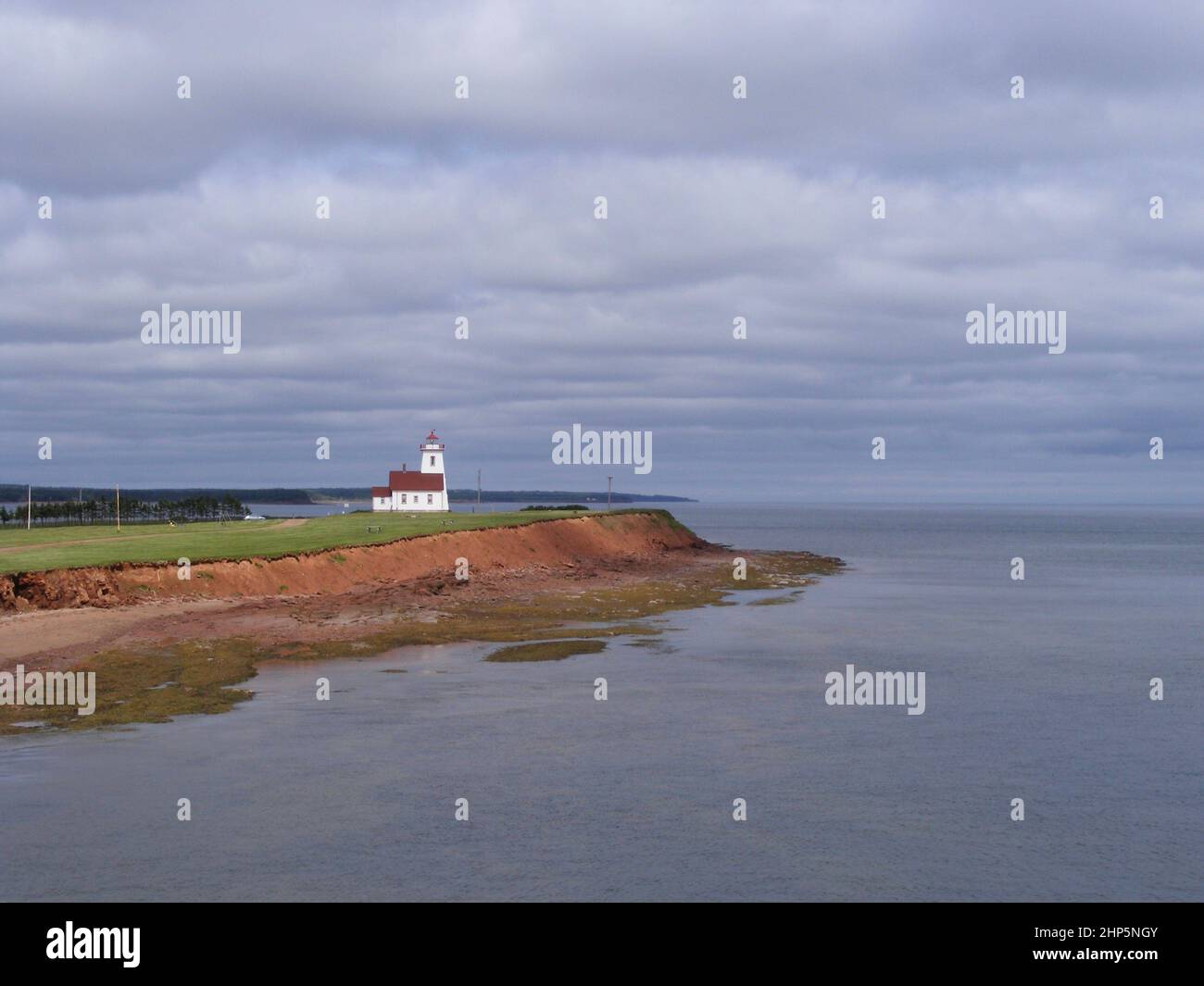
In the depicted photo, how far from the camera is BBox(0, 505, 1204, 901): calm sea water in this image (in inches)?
656

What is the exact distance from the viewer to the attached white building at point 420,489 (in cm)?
11581

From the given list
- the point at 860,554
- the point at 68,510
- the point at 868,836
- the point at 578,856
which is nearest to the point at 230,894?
the point at 578,856

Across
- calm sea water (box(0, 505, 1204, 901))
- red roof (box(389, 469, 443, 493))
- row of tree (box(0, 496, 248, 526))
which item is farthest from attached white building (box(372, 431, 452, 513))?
calm sea water (box(0, 505, 1204, 901))

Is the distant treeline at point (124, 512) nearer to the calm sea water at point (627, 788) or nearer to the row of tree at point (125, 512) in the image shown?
the row of tree at point (125, 512)

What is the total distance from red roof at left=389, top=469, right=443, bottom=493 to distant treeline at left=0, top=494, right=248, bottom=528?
2287 cm

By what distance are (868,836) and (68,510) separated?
399ft

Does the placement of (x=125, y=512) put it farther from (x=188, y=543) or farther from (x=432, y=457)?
(x=188, y=543)

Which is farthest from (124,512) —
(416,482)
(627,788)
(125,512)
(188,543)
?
(627,788)

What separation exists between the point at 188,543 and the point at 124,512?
80652mm

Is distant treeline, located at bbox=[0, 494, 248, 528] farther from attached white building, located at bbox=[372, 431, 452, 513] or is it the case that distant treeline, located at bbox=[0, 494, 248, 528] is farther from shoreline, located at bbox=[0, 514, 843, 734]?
shoreline, located at bbox=[0, 514, 843, 734]

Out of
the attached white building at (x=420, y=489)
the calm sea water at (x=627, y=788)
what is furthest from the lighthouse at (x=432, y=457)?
the calm sea water at (x=627, y=788)

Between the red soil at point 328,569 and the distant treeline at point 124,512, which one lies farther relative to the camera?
the distant treeline at point 124,512

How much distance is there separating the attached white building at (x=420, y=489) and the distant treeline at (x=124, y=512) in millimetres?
21640

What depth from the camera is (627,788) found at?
21516 millimetres
